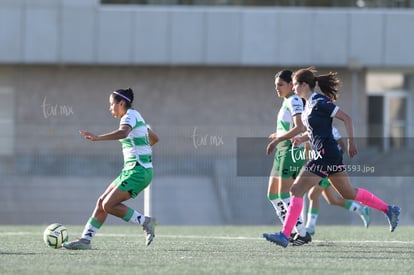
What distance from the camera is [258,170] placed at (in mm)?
25156

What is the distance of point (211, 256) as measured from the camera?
34.1 feet

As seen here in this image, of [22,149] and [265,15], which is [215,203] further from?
[265,15]

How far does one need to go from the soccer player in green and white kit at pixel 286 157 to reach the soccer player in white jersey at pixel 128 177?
66.6 inches

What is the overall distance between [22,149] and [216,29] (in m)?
8.29

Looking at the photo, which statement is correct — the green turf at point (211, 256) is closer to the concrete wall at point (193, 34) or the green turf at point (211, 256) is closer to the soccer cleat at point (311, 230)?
the soccer cleat at point (311, 230)

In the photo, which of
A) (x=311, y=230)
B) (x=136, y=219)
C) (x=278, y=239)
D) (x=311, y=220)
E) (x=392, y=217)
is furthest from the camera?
(x=311, y=220)

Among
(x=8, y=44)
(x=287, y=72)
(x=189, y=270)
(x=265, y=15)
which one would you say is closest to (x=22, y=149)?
(x=8, y=44)

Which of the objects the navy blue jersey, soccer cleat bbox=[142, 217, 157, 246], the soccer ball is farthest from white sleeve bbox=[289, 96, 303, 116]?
the soccer ball

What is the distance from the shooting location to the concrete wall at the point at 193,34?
107 ft

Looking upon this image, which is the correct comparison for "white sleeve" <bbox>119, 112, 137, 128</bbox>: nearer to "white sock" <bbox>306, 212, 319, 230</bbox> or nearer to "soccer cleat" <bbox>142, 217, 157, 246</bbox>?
"soccer cleat" <bbox>142, 217, 157, 246</bbox>

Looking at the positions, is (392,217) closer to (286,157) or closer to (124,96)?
(286,157)

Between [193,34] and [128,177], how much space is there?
72.4ft

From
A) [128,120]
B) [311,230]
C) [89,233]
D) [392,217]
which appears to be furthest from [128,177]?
[311,230]

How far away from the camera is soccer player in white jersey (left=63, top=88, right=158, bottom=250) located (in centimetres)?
1139
